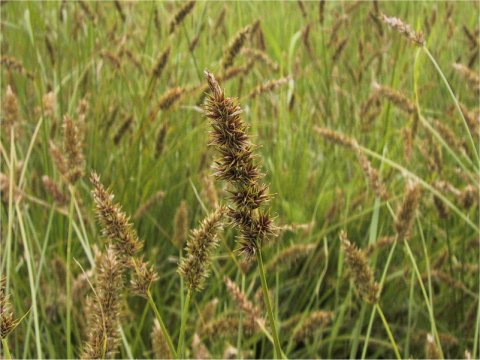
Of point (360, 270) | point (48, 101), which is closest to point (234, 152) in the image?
point (360, 270)

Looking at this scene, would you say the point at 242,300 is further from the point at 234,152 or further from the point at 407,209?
the point at 234,152

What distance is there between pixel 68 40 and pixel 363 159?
5.25 feet

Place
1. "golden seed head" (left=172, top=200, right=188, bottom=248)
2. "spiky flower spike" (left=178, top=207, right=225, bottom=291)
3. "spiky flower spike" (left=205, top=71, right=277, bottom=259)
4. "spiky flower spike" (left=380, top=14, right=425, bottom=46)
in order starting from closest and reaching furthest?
"spiky flower spike" (left=205, top=71, right=277, bottom=259) < "spiky flower spike" (left=178, top=207, right=225, bottom=291) < "spiky flower spike" (left=380, top=14, right=425, bottom=46) < "golden seed head" (left=172, top=200, right=188, bottom=248)

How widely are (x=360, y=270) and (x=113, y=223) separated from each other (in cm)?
44

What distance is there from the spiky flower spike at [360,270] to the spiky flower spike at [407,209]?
0.26 meters

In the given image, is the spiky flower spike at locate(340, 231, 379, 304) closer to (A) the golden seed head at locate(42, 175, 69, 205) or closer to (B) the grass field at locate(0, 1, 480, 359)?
(B) the grass field at locate(0, 1, 480, 359)

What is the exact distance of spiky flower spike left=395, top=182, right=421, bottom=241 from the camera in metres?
1.37

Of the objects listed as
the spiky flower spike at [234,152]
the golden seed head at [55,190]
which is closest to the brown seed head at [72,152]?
the golden seed head at [55,190]

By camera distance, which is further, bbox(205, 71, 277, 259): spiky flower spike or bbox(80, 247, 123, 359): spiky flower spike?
bbox(80, 247, 123, 359): spiky flower spike

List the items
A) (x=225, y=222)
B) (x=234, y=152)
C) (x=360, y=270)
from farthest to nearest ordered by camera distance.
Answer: (x=360, y=270) → (x=225, y=222) → (x=234, y=152)

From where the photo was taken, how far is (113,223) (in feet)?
2.99

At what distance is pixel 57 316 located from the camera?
6.31 feet

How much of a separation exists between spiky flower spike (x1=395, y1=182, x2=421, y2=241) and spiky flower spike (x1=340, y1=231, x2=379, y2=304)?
259mm

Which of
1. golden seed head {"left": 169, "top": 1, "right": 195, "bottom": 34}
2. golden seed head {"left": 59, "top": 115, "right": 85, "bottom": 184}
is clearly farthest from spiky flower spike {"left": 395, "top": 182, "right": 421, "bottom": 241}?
golden seed head {"left": 169, "top": 1, "right": 195, "bottom": 34}
